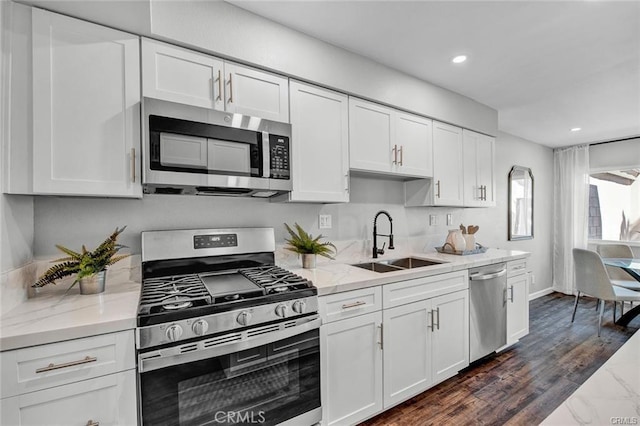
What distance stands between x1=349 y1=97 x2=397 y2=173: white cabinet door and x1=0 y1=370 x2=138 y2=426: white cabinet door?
180 centimetres

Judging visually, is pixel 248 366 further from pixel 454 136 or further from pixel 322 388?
pixel 454 136

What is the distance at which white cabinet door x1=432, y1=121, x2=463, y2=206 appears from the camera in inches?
111

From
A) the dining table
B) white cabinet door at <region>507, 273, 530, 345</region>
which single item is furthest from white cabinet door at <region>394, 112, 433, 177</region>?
the dining table

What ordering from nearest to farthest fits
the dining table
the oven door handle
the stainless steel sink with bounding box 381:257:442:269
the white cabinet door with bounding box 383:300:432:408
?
the oven door handle < the white cabinet door with bounding box 383:300:432:408 < the stainless steel sink with bounding box 381:257:442:269 < the dining table

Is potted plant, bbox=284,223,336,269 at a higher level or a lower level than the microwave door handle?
lower

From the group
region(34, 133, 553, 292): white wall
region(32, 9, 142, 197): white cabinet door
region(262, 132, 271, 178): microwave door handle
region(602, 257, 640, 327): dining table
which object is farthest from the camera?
region(602, 257, 640, 327): dining table

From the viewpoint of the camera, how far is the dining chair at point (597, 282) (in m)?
3.26

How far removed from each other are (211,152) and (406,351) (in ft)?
5.86

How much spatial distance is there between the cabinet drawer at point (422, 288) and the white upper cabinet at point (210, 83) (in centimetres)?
131

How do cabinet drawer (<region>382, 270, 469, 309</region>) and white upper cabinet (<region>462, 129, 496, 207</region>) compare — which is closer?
cabinet drawer (<region>382, 270, 469, 309</region>)

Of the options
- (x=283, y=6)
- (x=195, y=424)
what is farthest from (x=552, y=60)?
(x=195, y=424)

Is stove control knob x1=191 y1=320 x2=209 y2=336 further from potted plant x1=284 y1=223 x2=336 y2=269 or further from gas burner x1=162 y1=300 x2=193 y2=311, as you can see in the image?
potted plant x1=284 y1=223 x2=336 y2=269

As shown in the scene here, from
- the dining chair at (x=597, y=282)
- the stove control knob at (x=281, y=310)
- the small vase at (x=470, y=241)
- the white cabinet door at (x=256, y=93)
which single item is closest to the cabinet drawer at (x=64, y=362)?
the stove control knob at (x=281, y=310)

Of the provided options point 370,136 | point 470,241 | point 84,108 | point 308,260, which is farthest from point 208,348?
point 470,241
